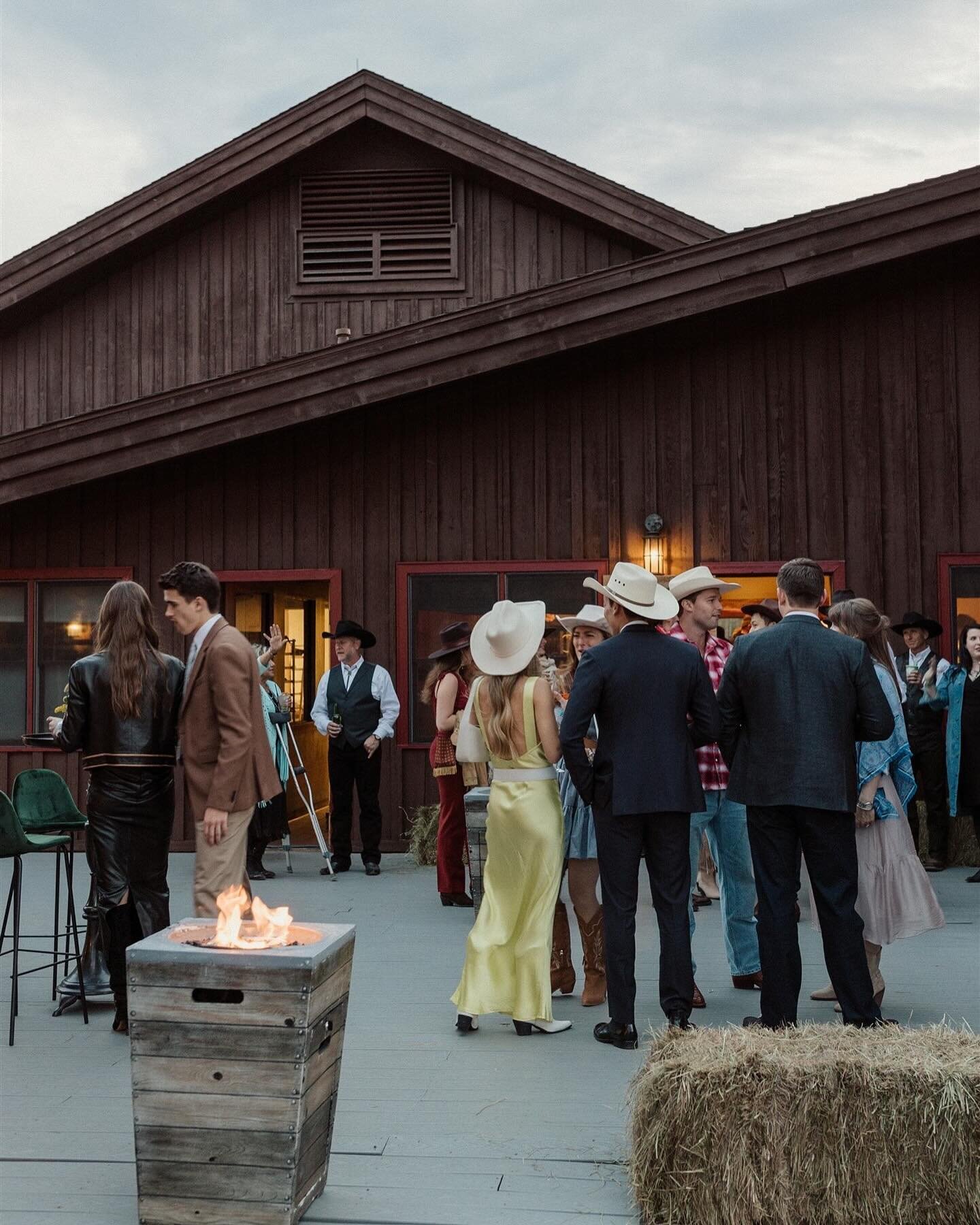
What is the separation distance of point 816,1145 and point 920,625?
6911 mm

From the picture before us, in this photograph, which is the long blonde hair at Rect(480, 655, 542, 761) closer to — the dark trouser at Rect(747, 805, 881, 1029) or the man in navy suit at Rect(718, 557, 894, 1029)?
the man in navy suit at Rect(718, 557, 894, 1029)

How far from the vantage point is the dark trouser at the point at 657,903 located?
17.7 feet

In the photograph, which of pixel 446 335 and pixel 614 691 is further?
pixel 446 335

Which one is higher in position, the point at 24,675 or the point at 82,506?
the point at 82,506

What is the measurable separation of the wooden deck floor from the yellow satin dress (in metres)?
0.20

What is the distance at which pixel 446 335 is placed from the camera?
34.0 feet

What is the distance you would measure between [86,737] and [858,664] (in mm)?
3332

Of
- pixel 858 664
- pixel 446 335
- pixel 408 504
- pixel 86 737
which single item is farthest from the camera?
pixel 408 504

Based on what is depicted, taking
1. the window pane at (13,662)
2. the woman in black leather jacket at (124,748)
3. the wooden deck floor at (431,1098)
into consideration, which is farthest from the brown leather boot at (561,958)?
the window pane at (13,662)

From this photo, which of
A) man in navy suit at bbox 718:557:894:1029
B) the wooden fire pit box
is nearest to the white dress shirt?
man in navy suit at bbox 718:557:894:1029

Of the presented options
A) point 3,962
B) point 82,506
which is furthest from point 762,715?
point 82,506

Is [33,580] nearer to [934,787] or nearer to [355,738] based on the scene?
[355,738]

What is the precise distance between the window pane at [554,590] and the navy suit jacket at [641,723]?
5.29m

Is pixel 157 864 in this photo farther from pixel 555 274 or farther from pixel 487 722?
pixel 555 274
